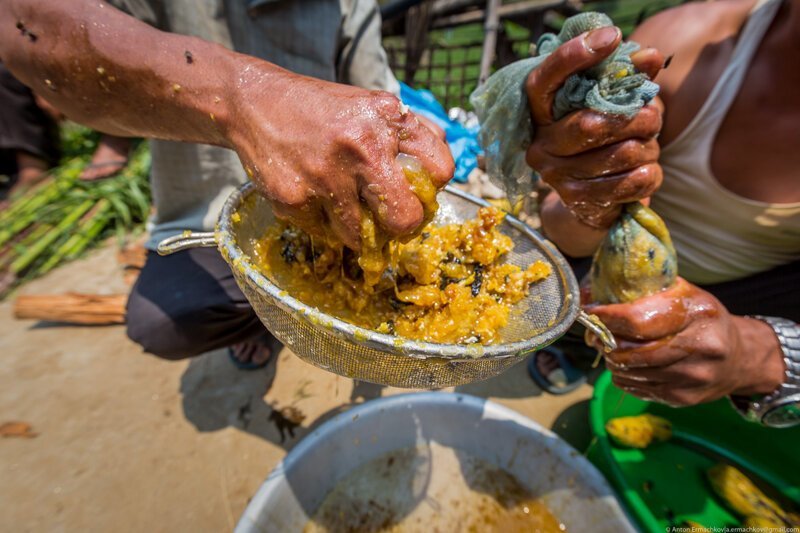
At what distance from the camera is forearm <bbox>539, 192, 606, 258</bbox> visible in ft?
7.55

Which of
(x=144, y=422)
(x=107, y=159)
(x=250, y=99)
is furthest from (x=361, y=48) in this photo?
(x=107, y=159)

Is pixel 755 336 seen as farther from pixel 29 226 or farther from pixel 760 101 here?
pixel 29 226

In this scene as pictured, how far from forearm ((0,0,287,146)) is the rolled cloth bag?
0.88m

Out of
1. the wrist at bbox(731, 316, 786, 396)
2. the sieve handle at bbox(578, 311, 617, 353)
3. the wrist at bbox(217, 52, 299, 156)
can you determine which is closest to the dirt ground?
the wrist at bbox(731, 316, 786, 396)

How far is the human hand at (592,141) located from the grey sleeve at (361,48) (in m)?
1.50

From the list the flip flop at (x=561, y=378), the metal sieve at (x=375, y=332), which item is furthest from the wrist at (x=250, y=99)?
the flip flop at (x=561, y=378)

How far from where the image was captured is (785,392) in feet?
6.05

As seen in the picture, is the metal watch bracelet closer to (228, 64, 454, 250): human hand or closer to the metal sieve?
the metal sieve

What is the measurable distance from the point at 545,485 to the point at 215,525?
1804 mm

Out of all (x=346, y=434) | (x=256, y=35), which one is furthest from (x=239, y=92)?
(x=346, y=434)

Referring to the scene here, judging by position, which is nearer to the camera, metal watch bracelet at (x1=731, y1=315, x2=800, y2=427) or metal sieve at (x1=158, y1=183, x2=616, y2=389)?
metal sieve at (x1=158, y1=183, x2=616, y2=389)

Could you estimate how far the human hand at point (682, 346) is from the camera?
159 cm

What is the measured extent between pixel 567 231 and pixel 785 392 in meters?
1.22

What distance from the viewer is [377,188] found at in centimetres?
104
